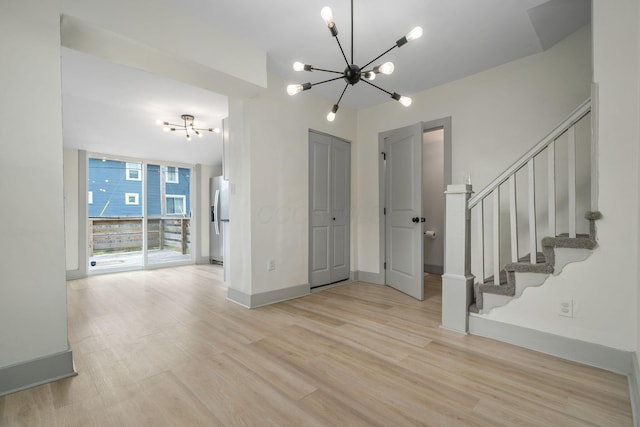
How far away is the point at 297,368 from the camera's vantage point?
6.32 feet

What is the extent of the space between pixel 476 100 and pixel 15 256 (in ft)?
14.3

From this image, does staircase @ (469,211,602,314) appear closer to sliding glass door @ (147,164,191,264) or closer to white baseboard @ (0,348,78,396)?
white baseboard @ (0,348,78,396)

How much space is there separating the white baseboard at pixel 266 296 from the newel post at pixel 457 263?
1740mm

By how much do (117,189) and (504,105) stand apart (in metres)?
6.42

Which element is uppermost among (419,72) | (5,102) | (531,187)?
(419,72)

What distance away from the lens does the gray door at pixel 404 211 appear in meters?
3.56

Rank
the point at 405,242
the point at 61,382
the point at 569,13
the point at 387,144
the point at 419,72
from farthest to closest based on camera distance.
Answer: the point at 387,144 < the point at 405,242 < the point at 419,72 < the point at 569,13 < the point at 61,382

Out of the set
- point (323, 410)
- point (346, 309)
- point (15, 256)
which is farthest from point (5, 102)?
point (346, 309)

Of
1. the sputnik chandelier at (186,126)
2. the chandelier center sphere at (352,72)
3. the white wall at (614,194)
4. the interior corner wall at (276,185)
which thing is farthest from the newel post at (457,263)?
the sputnik chandelier at (186,126)

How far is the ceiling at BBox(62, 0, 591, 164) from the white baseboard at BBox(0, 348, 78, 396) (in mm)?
2701

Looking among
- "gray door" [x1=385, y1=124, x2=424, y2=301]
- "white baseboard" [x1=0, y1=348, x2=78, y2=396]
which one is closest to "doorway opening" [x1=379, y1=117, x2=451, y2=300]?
"gray door" [x1=385, y1=124, x2=424, y2=301]

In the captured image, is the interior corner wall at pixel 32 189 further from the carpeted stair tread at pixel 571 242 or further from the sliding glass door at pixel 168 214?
the sliding glass door at pixel 168 214

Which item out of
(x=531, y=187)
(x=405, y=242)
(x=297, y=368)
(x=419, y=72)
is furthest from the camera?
(x=405, y=242)

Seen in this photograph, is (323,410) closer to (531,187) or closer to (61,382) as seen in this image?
(61,382)
